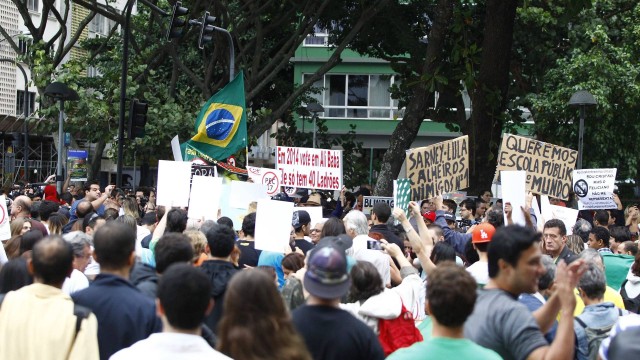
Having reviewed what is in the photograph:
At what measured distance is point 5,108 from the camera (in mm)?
44125

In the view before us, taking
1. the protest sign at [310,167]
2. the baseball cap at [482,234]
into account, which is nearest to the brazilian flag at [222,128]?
the protest sign at [310,167]

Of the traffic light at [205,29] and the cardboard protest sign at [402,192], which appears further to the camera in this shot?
the traffic light at [205,29]

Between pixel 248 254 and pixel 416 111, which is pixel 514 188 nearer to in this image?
pixel 248 254

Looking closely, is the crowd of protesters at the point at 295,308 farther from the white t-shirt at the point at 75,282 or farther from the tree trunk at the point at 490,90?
the tree trunk at the point at 490,90

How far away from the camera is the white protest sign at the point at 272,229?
8.20 meters

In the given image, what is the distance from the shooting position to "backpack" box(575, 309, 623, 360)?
19.0 ft

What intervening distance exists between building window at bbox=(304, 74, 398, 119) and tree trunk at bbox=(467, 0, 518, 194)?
997 inches

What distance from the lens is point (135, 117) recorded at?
62.8 ft

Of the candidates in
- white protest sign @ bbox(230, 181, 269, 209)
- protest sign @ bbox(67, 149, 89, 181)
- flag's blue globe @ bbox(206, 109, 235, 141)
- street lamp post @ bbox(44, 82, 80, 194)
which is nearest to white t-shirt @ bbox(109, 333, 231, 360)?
white protest sign @ bbox(230, 181, 269, 209)

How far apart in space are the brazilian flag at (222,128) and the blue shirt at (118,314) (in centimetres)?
1052

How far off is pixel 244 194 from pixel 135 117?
25.3 ft

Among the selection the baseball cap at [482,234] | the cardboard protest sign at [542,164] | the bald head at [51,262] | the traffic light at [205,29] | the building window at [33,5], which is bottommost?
the bald head at [51,262]

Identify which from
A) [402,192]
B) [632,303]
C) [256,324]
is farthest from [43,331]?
[402,192]

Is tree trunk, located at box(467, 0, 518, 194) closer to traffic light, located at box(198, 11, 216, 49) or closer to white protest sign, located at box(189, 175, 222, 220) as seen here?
traffic light, located at box(198, 11, 216, 49)
